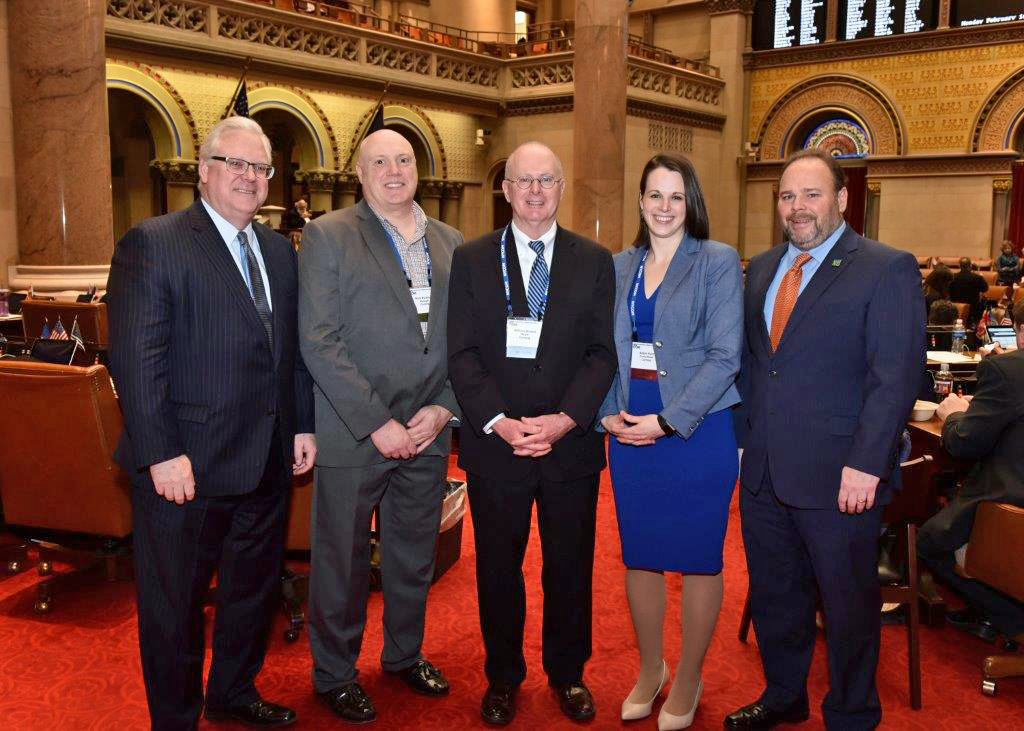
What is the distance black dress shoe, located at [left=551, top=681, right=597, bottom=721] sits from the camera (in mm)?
2590

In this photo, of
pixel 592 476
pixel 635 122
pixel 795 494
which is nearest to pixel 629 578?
pixel 592 476

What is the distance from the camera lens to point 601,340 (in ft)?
8.14

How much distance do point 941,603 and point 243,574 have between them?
2610mm

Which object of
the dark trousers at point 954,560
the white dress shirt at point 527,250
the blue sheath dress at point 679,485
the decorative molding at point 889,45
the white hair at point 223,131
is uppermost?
the decorative molding at point 889,45

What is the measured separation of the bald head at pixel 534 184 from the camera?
7.97 ft

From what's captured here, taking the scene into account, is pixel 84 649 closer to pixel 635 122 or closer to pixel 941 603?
pixel 941 603

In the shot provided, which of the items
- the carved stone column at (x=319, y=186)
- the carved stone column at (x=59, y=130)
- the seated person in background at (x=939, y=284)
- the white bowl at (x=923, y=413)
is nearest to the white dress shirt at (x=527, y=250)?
the white bowl at (x=923, y=413)

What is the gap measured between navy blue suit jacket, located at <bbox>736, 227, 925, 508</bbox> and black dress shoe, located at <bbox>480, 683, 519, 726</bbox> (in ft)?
3.35

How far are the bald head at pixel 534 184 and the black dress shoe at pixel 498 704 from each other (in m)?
1.41

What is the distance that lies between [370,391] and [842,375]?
131 cm

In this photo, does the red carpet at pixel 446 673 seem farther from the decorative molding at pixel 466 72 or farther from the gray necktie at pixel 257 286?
Result: the decorative molding at pixel 466 72

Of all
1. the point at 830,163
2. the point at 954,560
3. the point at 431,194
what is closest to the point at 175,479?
the point at 830,163

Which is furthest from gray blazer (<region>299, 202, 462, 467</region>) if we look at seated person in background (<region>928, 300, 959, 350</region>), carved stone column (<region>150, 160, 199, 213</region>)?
carved stone column (<region>150, 160, 199, 213</region>)

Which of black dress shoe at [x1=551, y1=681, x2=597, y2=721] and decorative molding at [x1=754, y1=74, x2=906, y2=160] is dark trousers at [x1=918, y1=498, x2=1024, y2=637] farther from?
decorative molding at [x1=754, y1=74, x2=906, y2=160]
